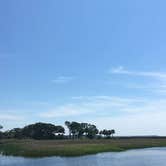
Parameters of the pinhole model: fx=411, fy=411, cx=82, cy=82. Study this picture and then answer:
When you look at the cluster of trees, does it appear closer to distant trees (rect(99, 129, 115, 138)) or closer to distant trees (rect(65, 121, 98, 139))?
distant trees (rect(65, 121, 98, 139))

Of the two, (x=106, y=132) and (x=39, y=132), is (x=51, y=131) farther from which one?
(x=106, y=132)

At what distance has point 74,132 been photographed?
147m

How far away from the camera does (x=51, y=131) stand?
13888cm

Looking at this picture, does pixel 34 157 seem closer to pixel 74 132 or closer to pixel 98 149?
pixel 98 149

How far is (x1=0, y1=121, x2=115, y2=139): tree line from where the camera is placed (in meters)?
138

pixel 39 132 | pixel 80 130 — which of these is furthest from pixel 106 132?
pixel 39 132

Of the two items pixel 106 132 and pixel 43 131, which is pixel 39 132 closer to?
pixel 43 131

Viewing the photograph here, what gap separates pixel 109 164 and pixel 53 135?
95325 millimetres

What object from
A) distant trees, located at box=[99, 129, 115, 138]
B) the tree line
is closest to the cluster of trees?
the tree line

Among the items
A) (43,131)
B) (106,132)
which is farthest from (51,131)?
(106,132)

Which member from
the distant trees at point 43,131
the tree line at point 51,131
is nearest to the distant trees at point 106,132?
the tree line at point 51,131

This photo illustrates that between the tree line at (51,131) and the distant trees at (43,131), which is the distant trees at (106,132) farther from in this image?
the distant trees at (43,131)

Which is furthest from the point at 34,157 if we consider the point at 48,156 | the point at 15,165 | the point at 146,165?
the point at 146,165

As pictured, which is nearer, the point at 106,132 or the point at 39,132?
the point at 39,132
